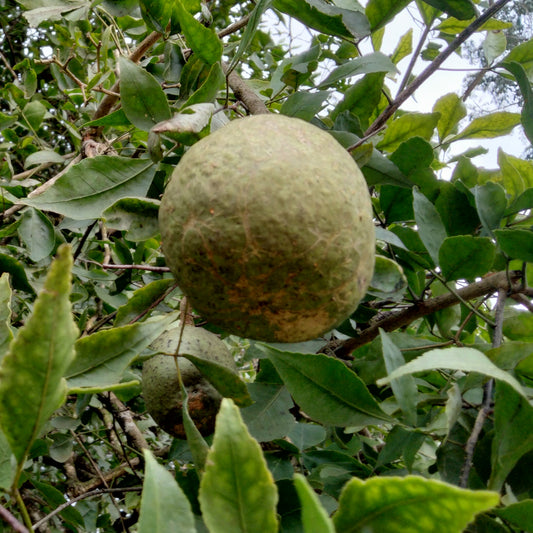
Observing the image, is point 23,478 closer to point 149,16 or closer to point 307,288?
point 307,288

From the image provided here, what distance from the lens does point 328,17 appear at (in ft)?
3.03

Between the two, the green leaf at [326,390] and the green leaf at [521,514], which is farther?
the green leaf at [326,390]

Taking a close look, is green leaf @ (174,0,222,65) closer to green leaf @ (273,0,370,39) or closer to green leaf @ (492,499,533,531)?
green leaf @ (273,0,370,39)

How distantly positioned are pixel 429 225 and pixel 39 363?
615mm

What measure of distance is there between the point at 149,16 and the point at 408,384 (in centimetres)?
76

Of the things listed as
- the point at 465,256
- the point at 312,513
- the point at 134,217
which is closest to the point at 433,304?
the point at 465,256

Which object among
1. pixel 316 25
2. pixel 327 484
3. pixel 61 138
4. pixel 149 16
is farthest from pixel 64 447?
pixel 61 138

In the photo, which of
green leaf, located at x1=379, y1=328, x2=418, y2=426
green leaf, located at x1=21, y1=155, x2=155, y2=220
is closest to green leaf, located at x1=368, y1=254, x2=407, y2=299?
green leaf, located at x1=379, y1=328, x2=418, y2=426

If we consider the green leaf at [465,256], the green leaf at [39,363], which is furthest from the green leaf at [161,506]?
the green leaf at [465,256]

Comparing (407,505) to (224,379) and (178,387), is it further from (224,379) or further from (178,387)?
(178,387)

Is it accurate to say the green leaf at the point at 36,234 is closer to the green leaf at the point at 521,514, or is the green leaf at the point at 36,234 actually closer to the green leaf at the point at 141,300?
the green leaf at the point at 141,300

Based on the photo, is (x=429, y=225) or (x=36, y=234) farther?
(x=36, y=234)

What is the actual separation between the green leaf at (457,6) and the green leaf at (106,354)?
2.13 ft

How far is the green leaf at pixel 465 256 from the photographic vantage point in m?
0.82
